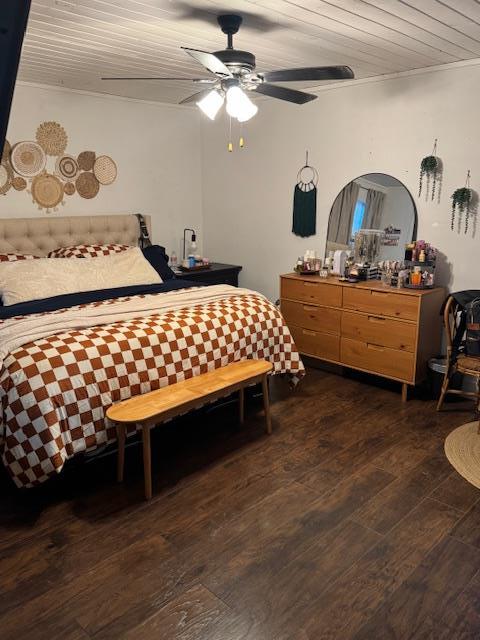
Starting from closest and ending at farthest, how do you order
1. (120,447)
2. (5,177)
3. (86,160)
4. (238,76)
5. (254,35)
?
(120,447)
(238,76)
(254,35)
(5,177)
(86,160)

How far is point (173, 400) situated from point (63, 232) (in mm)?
2418

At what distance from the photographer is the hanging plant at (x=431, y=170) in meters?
3.63

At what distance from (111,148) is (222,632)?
406cm

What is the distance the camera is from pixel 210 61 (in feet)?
7.98

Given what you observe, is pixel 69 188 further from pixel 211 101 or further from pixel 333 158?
pixel 333 158

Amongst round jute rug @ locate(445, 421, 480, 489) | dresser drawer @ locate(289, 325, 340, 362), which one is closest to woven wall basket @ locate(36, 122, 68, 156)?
dresser drawer @ locate(289, 325, 340, 362)

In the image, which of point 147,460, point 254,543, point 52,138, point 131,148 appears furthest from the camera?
point 131,148

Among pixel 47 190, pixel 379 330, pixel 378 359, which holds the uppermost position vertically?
pixel 47 190

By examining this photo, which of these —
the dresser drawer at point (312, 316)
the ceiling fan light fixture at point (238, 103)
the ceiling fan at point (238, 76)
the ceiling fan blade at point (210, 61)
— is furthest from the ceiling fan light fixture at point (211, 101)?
the dresser drawer at point (312, 316)

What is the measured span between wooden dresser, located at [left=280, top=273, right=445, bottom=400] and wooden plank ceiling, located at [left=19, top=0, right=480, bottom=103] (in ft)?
5.10

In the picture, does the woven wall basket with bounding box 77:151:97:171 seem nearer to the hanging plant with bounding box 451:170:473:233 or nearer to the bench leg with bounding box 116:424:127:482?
the bench leg with bounding box 116:424:127:482

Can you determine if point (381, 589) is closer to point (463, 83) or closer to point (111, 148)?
point (463, 83)

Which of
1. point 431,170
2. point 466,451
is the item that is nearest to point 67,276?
point 431,170

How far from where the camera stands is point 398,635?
1.69m
